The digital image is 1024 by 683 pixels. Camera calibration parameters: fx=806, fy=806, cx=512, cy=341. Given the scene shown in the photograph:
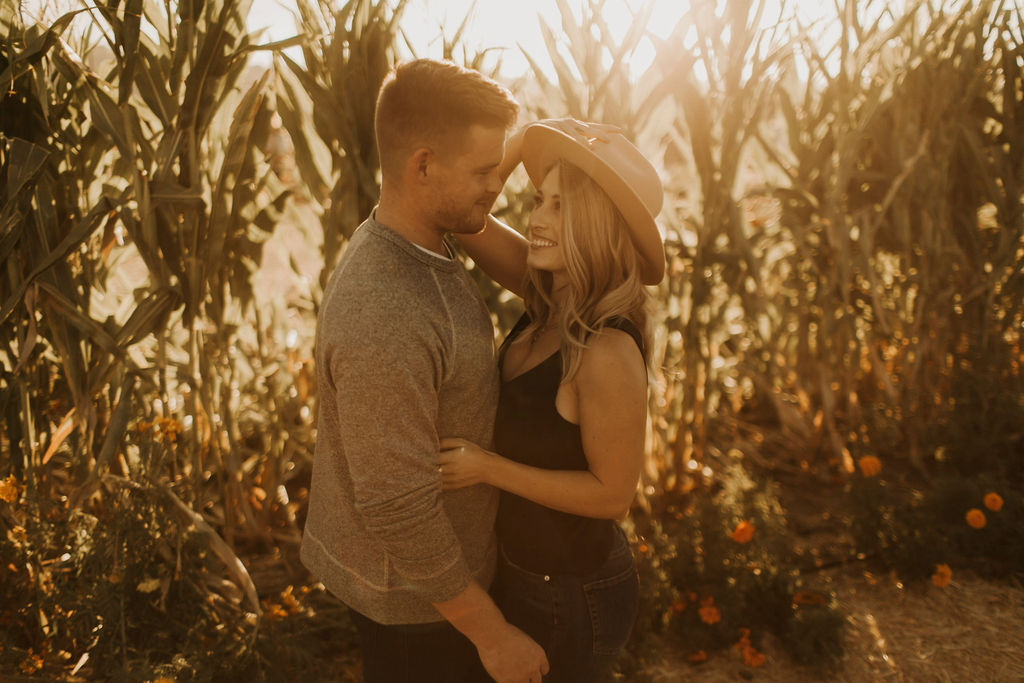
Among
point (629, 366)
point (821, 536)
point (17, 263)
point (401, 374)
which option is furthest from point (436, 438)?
point (821, 536)

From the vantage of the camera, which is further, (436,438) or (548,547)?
(548,547)

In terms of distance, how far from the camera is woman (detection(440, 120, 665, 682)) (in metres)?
1.45

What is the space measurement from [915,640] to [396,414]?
1.96 meters

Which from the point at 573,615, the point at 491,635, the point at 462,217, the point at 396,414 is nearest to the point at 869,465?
the point at 573,615

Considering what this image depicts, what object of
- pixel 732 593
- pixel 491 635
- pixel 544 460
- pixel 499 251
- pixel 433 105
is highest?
pixel 433 105

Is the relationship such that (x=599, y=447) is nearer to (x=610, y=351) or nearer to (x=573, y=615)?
(x=610, y=351)

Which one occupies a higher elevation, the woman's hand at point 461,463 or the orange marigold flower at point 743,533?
the woman's hand at point 461,463

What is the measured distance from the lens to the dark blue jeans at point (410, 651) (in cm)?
150

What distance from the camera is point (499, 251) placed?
1871 mm

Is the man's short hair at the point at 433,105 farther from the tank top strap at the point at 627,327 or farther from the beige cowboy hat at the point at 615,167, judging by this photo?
the tank top strap at the point at 627,327

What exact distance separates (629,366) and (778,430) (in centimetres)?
248

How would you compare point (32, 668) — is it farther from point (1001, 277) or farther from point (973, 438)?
point (1001, 277)

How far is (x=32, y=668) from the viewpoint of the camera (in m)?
1.89

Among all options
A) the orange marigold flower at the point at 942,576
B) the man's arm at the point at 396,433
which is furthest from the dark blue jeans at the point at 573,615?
the orange marigold flower at the point at 942,576
